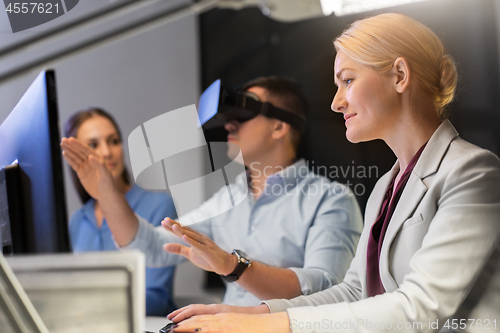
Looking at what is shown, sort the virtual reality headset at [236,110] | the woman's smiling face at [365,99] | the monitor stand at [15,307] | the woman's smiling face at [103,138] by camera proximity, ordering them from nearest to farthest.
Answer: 1. the monitor stand at [15,307]
2. the woman's smiling face at [365,99]
3. the virtual reality headset at [236,110]
4. the woman's smiling face at [103,138]

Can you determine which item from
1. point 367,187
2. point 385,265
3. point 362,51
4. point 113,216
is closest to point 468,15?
point 362,51

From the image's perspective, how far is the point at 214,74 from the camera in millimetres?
1467

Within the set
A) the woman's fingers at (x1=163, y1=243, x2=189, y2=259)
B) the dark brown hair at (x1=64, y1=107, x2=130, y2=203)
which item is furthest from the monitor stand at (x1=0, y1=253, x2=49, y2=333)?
the dark brown hair at (x1=64, y1=107, x2=130, y2=203)

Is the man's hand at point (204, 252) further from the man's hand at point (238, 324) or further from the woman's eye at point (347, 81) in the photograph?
the woman's eye at point (347, 81)

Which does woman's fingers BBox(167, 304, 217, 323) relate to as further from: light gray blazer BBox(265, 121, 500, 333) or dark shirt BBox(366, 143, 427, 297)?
dark shirt BBox(366, 143, 427, 297)

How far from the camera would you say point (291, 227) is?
96cm

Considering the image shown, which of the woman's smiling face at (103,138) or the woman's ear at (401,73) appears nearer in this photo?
the woman's ear at (401,73)

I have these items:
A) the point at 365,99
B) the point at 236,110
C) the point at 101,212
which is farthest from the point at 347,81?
the point at 101,212

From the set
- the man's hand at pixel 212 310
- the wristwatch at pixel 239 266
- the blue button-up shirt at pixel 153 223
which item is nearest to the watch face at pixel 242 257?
the wristwatch at pixel 239 266

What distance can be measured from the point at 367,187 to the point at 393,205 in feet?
0.38

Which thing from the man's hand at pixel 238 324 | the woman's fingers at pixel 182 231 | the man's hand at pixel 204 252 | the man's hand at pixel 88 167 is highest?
the man's hand at pixel 88 167

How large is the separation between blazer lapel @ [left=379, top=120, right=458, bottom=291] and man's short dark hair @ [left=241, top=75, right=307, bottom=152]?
323 mm

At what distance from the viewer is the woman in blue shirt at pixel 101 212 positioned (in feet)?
3.60

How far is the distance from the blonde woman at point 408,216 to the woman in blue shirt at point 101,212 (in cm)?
33
